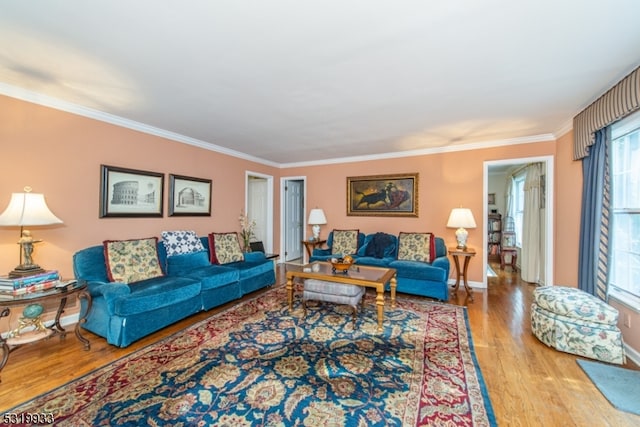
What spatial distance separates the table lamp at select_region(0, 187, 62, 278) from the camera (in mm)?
2219

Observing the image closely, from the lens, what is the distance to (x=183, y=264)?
3.45 m

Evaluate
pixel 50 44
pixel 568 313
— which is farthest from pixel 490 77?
pixel 50 44

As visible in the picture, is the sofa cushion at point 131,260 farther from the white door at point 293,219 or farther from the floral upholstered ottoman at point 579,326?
the floral upholstered ottoman at point 579,326

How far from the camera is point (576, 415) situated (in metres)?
1.62

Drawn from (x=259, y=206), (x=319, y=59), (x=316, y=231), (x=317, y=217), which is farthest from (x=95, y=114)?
(x=316, y=231)

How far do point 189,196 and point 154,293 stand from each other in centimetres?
198

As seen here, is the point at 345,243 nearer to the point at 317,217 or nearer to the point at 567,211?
the point at 317,217

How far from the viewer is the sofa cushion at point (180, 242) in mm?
3547

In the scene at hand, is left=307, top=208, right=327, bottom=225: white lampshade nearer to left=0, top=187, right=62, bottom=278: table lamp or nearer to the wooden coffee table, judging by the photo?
the wooden coffee table

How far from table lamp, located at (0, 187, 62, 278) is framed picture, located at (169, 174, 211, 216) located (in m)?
1.62

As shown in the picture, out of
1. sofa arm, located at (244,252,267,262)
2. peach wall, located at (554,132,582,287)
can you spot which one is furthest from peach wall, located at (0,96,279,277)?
peach wall, located at (554,132,582,287)

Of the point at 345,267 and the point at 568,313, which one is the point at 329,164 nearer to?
the point at 345,267

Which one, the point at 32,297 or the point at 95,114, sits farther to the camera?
the point at 95,114

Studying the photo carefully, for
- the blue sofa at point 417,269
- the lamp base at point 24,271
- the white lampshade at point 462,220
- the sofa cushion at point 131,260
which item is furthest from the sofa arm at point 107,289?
the white lampshade at point 462,220
